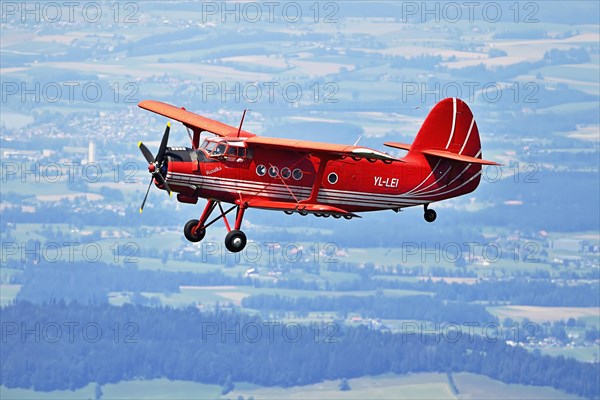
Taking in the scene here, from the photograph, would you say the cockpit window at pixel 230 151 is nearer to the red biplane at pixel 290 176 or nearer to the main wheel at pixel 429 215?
the red biplane at pixel 290 176

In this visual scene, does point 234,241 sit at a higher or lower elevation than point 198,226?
lower

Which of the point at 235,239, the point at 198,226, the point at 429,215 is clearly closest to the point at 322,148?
the point at 235,239

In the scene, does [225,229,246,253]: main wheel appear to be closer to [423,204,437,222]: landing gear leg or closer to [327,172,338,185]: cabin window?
[327,172,338,185]: cabin window

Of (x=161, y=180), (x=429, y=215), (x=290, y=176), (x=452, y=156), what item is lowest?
(x=429, y=215)

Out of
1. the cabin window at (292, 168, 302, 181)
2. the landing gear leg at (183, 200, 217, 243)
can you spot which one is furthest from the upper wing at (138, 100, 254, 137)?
the cabin window at (292, 168, 302, 181)

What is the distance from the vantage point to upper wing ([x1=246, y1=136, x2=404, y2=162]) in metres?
54.2

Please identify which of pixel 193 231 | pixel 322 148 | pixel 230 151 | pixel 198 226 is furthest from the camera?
pixel 198 226

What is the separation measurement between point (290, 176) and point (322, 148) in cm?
217

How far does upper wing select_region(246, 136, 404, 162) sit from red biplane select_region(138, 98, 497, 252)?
3 cm

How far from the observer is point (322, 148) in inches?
2156

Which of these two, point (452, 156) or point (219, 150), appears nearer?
point (219, 150)

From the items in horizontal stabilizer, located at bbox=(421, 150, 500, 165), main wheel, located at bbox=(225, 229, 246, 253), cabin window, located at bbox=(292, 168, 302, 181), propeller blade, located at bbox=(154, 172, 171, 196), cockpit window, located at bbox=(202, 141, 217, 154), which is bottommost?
main wheel, located at bbox=(225, 229, 246, 253)

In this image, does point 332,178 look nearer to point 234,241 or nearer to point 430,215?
point 234,241

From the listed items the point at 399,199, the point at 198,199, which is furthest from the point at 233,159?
the point at 399,199
